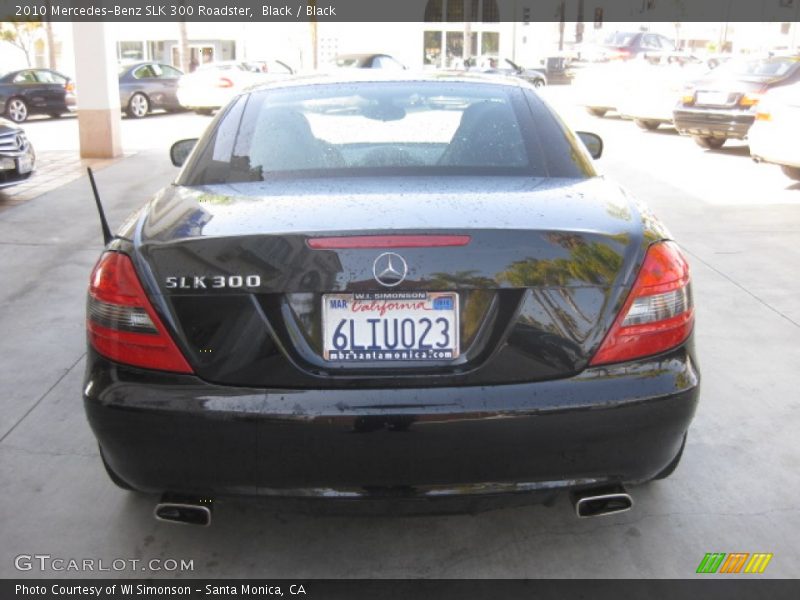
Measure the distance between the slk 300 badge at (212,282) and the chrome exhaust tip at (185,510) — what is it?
24.3 inches

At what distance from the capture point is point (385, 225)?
251 cm

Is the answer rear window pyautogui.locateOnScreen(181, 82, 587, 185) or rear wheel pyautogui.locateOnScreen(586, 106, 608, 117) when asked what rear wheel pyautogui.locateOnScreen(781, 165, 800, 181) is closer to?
rear window pyautogui.locateOnScreen(181, 82, 587, 185)

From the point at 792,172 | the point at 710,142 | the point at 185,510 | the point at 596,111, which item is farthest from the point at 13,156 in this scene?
the point at 596,111

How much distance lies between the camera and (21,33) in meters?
44.7

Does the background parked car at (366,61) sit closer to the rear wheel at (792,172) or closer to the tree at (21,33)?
the rear wheel at (792,172)

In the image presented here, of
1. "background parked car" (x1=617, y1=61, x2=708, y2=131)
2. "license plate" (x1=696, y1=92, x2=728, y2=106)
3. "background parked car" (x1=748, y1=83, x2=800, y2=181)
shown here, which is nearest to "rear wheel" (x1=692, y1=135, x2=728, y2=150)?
"license plate" (x1=696, y1=92, x2=728, y2=106)

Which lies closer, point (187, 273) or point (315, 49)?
point (187, 273)

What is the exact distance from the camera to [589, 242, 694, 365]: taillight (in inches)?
99.9

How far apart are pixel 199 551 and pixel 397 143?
172cm

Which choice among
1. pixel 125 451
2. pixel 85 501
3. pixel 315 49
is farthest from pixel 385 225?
pixel 315 49

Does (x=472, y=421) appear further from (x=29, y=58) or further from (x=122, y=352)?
(x=29, y=58)

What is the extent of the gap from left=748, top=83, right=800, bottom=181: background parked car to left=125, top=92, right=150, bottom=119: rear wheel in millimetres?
15229

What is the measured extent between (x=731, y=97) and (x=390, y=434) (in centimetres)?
1206

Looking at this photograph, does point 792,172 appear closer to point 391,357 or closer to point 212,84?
point 391,357
